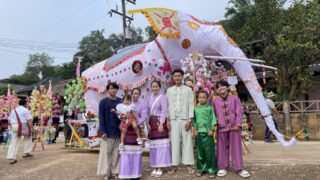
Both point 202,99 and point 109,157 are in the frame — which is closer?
point 202,99

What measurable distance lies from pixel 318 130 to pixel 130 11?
9.36m

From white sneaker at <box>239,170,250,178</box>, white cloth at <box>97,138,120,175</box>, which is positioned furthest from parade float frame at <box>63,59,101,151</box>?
white sneaker at <box>239,170,250,178</box>

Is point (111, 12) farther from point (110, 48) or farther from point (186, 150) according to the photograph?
point (110, 48)

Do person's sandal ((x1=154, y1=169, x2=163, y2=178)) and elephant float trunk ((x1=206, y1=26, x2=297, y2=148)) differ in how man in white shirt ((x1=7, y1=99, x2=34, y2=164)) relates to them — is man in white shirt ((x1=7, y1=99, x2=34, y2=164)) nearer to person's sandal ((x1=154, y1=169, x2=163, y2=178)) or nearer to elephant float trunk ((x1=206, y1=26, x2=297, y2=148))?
person's sandal ((x1=154, y1=169, x2=163, y2=178))

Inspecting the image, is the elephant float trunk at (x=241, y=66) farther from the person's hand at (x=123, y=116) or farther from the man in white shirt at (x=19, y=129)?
the man in white shirt at (x=19, y=129)

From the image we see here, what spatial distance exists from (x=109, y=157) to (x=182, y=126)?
1.22 metres

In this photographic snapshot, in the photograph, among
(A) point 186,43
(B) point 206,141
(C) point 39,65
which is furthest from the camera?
(C) point 39,65

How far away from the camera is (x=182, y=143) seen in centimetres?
572

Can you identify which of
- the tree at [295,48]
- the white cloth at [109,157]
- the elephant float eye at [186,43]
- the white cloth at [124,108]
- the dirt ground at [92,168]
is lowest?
the dirt ground at [92,168]

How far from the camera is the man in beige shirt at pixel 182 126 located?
5652 millimetres

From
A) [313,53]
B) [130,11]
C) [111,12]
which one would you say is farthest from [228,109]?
[111,12]

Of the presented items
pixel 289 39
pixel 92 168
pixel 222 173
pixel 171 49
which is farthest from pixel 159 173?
pixel 289 39

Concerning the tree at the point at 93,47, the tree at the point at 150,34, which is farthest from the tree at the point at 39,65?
the tree at the point at 150,34

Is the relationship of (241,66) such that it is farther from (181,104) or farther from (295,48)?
(295,48)
